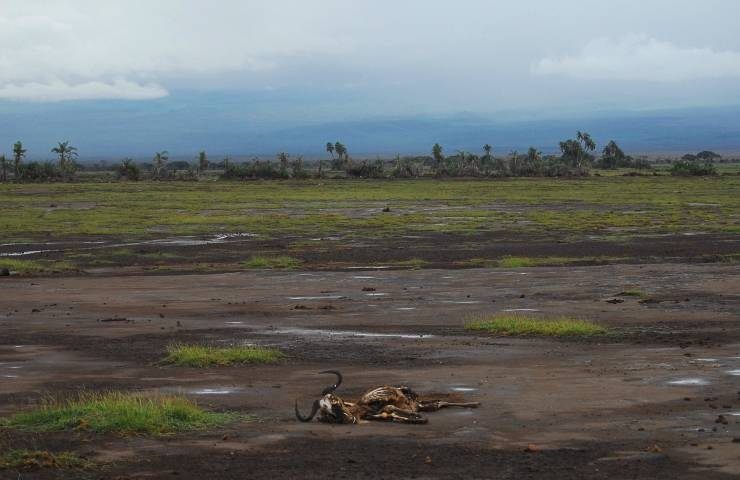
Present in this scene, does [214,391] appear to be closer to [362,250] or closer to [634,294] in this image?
[634,294]

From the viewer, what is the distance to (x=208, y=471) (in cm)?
1214

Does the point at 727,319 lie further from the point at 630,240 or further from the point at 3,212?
the point at 3,212

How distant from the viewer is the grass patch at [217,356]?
19.1 m

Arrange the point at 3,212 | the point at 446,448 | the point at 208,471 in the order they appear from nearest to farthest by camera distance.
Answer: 1. the point at 208,471
2. the point at 446,448
3. the point at 3,212

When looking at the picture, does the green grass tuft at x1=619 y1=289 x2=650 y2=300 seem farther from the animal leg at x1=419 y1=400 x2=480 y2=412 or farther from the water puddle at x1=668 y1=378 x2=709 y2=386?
the animal leg at x1=419 y1=400 x2=480 y2=412

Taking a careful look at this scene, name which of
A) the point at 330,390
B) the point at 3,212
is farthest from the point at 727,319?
the point at 3,212

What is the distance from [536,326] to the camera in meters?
22.5

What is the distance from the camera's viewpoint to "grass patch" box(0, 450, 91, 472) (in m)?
12.3

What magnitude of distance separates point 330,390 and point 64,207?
6382 centimetres

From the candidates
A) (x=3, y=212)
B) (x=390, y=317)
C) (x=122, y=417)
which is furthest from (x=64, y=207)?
(x=122, y=417)

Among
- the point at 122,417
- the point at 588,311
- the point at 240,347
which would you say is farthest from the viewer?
the point at 588,311

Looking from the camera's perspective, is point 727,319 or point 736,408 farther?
point 727,319

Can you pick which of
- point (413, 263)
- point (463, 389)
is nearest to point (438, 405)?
point (463, 389)

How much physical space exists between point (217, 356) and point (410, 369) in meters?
3.33
